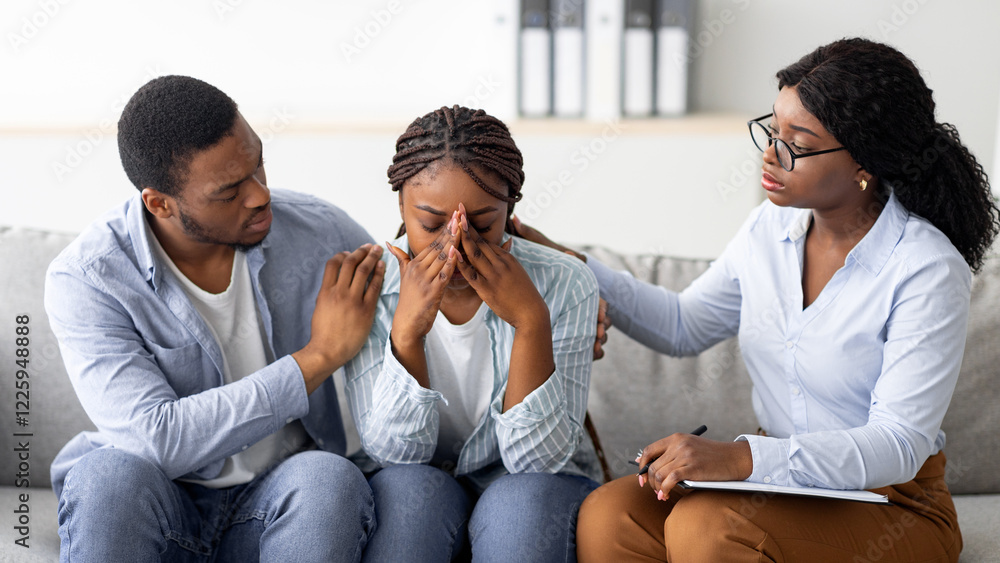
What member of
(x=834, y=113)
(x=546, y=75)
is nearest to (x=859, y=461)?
(x=834, y=113)

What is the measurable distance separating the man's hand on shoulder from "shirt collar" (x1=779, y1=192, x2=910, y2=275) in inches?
32.1

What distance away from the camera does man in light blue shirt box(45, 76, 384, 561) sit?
1.32m

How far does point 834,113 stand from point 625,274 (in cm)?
54

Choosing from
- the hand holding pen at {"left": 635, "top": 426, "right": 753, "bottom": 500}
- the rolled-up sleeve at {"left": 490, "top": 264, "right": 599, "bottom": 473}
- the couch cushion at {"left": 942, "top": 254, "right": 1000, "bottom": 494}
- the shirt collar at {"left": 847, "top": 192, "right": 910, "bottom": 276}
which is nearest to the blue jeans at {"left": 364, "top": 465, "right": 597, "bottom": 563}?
the rolled-up sleeve at {"left": 490, "top": 264, "right": 599, "bottom": 473}

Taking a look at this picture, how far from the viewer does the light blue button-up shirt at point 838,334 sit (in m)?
1.28

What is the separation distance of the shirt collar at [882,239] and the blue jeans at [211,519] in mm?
900

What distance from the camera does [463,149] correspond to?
1352 mm

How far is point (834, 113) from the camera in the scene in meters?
1.32

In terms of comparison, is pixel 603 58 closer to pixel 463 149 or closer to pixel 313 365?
pixel 463 149

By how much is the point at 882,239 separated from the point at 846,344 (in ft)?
0.60

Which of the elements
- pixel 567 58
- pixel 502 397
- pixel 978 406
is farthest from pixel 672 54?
pixel 502 397

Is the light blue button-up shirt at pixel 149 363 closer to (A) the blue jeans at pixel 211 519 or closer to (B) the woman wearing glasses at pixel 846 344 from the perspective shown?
(A) the blue jeans at pixel 211 519

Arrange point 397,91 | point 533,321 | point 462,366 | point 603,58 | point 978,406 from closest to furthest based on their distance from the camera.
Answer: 1. point 533,321
2. point 462,366
3. point 978,406
4. point 603,58
5. point 397,91

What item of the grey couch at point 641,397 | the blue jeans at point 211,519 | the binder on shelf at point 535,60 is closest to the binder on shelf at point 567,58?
the binder on shelf at point 535,60
